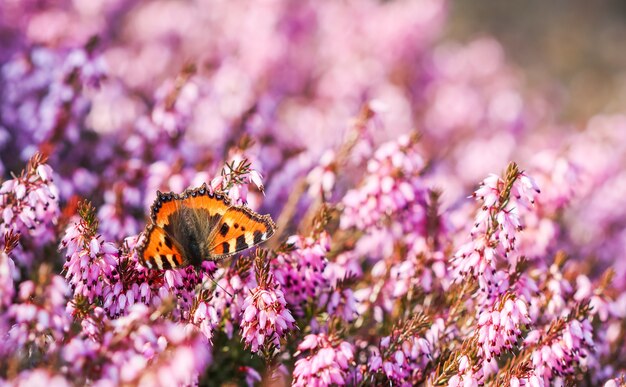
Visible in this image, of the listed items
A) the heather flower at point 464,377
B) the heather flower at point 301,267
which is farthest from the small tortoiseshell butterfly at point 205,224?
the heather flower at point 464,377

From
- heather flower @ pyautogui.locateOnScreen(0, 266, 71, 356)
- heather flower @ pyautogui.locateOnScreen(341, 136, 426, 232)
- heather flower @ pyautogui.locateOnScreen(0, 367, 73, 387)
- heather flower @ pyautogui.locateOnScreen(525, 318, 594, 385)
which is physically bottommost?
heather flower @ pyautogui.locateOnScreen(525, 318, 594, 385)

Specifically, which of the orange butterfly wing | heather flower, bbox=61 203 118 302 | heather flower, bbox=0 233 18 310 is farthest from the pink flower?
heather flower, bbox=0 233 18 310

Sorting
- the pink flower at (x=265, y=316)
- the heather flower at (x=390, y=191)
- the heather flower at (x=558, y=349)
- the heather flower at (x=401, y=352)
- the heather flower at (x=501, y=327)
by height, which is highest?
the heather flower at (x=390, y=191)

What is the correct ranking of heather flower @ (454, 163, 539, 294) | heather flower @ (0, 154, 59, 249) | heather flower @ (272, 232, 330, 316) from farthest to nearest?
1. heather flower @ (272, 232, 330, 316)
2. heather flower @ (0, 154, 59, 249)
3. heather flower @ (454, 163, 539, 294)

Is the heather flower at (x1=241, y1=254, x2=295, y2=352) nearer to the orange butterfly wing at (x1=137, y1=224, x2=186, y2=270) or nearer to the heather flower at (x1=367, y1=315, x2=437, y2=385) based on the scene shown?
the orange butterfly wing at (x1=137, y1=224, x2=186, y2=270)

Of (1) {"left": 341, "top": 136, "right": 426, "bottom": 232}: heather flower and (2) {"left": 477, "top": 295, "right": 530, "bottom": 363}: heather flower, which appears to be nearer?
(2) {"left": 477, "top": 295, "right": 530, "bottom": 363}: heather flower

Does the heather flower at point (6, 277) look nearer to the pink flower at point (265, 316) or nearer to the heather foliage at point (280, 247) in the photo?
the heather foliage at point (280, 247)

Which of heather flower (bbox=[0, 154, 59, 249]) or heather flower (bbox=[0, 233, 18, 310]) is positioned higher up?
heather flower (bbox=[0, 154, 59, 249])

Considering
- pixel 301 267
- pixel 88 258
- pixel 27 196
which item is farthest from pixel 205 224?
pixel 27 196
